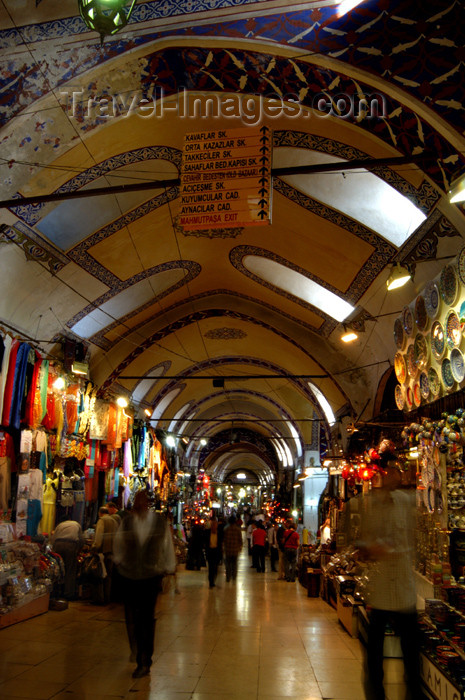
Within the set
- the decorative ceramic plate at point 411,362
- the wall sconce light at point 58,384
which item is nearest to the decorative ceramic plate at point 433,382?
the decorative ceramic plate at point 411,362

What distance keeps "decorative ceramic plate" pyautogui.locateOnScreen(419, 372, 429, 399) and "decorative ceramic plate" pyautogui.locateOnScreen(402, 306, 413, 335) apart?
23.6 inches

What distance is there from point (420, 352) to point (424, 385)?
40cm

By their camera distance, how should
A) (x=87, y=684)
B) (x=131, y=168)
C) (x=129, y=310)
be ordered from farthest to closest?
(x=129, y=310)
(x=131, y=168)
(x=87, y=684)

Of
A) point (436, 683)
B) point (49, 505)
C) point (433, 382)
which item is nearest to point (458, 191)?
point (433, 382)

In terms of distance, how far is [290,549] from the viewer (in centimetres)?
1246

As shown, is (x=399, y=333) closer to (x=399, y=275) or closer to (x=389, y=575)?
(x=399, y=275)

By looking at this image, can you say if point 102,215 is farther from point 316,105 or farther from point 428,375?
point 428,375

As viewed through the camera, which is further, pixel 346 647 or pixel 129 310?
pixel 129 310

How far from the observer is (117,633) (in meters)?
6.19

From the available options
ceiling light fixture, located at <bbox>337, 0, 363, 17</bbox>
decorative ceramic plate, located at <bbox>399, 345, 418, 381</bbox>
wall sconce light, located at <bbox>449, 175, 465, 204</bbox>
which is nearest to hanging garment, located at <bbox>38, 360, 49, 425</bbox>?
decorative ceramic plate, located at <bbox>399, 345, 418, 381</bbox>

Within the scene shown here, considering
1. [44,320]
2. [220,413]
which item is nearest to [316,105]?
[44,320]

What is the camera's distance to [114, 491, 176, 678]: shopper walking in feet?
14.8

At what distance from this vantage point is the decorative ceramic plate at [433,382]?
6116 mm

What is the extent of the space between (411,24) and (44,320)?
685 cm
